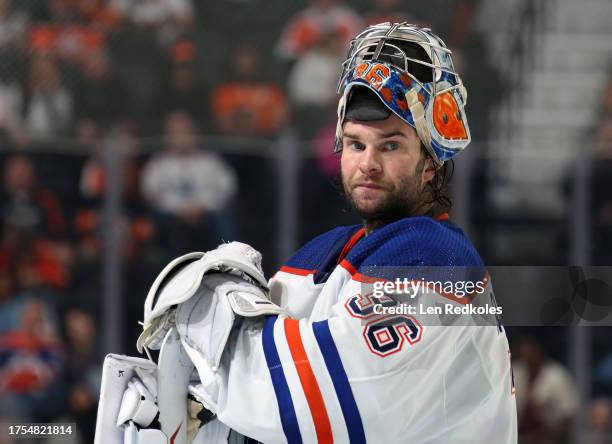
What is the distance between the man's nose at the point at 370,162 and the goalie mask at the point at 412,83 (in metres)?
0.06

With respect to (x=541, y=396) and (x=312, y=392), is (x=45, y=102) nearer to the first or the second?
(x=541, y=396)

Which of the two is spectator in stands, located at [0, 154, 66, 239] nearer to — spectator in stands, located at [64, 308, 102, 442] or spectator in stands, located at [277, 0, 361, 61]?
spectator in stands, located at [64, 308, 102, 442]

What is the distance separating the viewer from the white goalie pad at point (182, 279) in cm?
204

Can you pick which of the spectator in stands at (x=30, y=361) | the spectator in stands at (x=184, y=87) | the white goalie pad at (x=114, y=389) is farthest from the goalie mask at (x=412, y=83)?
the spectator in stands at (x=184, y=87)

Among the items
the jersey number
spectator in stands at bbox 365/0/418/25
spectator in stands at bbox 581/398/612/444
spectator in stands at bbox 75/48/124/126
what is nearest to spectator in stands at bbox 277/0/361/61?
spectator in stands at bbox 365/0/418/25

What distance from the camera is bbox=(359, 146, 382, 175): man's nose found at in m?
2.07

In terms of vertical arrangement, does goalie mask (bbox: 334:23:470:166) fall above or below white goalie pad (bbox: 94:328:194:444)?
above

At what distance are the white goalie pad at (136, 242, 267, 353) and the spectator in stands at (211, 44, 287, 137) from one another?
14.2ft

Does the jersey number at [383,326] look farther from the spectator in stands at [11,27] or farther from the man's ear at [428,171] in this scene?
the spectator in stands at [11,27]

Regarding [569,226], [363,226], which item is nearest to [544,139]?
[569,226]

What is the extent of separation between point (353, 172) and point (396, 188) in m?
0.08

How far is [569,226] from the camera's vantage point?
524 cm

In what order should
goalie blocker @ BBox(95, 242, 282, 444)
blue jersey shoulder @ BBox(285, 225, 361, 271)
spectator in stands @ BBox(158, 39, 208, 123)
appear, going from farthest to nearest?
spectator in stands @ BBox(158, 39, 208, 123), blue jersey shoulder @ BBox(285, 225, 361, 271), goalie blocker @ BBox(95, 242, 282, 444)

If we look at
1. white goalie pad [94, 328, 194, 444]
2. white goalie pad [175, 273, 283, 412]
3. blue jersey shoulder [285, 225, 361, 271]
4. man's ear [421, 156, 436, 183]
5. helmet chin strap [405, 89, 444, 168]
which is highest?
helmet chin strap [405, 89, 444, 168]
